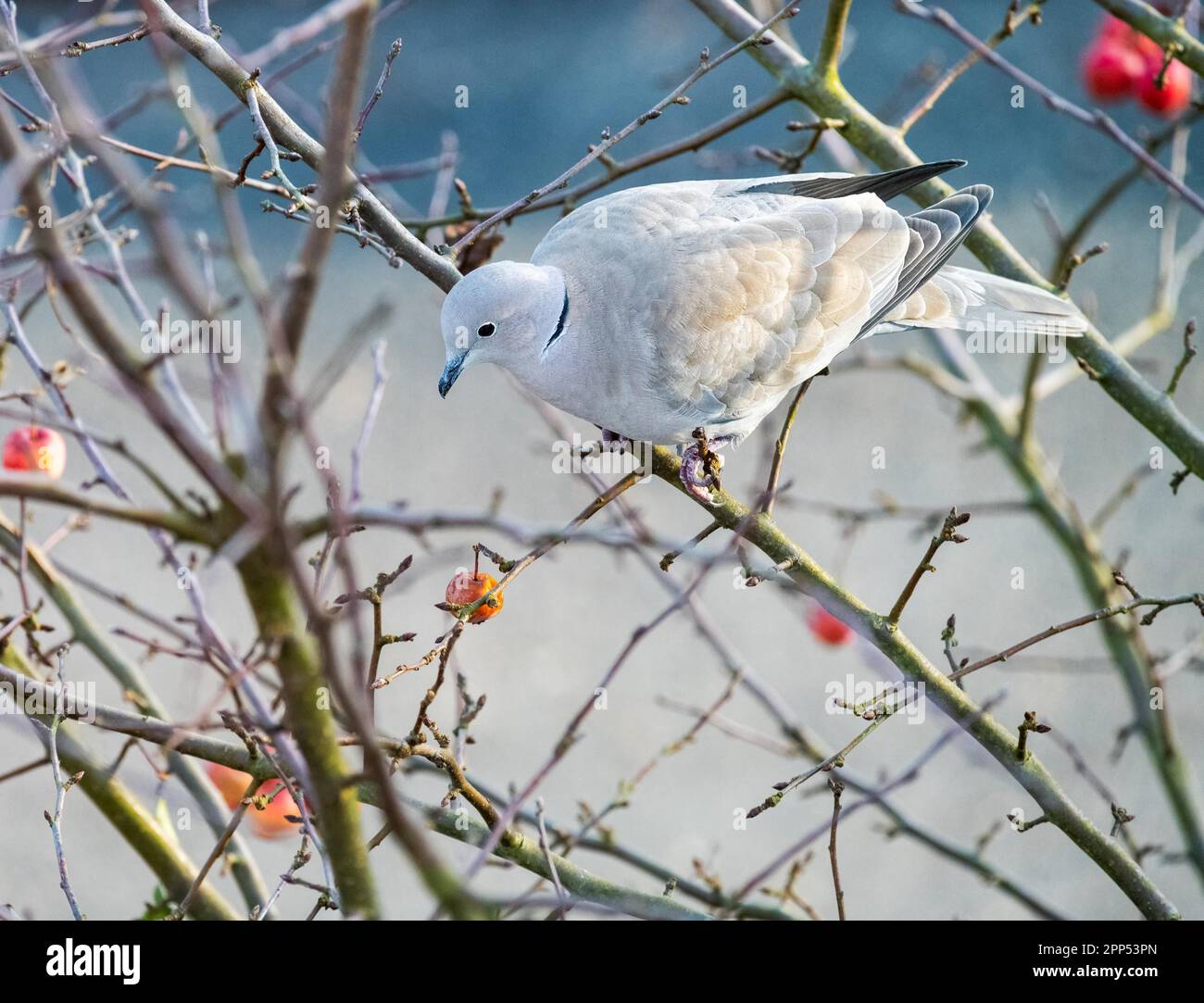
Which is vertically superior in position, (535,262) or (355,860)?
(535,262)

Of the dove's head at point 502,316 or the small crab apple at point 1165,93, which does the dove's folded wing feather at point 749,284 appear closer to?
the dove's head at point 502,316

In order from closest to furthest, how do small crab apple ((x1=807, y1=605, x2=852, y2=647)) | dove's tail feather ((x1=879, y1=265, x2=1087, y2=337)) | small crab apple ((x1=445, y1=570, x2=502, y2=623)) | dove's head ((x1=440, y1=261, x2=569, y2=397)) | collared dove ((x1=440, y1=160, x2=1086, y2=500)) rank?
small crab apple ((x1=445, y1=570, x2=502, y2=623)) < dove's head ((x1=440, y1=261, x2=569, y2=397)) < collared dove ((x1=440, y1=160, x2=1086, y2=500)) < dove's tail feather ((x1=879, y1=265, x2=1087, y2=337)) < small crab apple ((x1=807, y1=605, x2=852, y2=647))

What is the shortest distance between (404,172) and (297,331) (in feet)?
3.24

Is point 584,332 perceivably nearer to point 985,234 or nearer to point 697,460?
point 697,460

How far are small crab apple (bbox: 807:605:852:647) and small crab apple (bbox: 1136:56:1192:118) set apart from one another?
110 centimetres

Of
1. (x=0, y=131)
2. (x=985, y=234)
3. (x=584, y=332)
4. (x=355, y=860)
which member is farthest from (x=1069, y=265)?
(x=0, y=131)

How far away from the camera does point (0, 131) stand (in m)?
0.57

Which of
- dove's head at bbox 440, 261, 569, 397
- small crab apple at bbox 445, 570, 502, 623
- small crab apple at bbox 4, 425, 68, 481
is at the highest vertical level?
dove's head at bbox 440, 261, 569, 397

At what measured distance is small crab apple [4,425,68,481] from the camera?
1.57 m

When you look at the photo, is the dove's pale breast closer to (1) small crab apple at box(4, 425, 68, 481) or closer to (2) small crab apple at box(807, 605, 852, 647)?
(2) small crab apple at box(807, 605, 852, 647)

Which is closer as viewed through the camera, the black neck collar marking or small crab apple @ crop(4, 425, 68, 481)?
small crab apple @ crop(4, 425, 68, 481)

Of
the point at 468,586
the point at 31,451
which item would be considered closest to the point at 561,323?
the point at 468,586

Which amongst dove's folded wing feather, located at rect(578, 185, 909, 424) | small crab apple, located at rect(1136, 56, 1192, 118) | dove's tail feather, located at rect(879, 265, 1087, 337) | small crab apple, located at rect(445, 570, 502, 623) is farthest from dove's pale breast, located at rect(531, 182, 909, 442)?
small crab apple, located at rect(1136, 56, 1192, 118)

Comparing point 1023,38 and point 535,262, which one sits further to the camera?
point 1023,38
